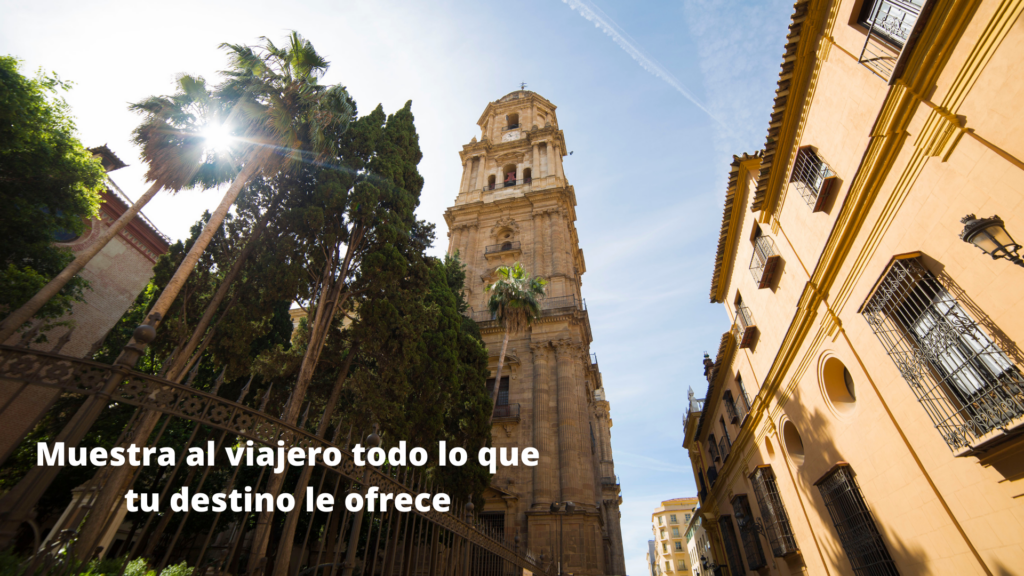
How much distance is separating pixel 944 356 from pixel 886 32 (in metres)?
4.28

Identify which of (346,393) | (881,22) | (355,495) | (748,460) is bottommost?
(355,495)

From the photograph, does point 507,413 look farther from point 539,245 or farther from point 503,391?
point 539,245

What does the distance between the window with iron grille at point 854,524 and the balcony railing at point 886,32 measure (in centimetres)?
627

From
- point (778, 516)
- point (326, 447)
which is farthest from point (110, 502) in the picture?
point (778, 516)

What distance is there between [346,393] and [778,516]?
452 inches

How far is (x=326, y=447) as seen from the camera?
4.38 metres

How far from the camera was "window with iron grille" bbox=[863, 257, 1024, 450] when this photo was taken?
4801 millimetres

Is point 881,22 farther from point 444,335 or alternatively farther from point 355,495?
point 444,335

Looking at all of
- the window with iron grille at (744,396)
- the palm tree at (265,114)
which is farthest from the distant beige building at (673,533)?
the palm tree at (265,114)

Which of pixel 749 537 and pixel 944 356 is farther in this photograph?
pixel 749 537

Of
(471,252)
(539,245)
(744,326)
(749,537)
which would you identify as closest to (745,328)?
(744,326)

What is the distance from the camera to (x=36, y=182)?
9922 mm

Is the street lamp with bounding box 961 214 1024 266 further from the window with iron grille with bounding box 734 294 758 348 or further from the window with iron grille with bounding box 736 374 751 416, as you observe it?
the window with iron grille with bounding box 736 374 751 416

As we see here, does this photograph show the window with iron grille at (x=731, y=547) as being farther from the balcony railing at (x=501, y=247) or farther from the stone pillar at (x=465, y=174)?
the stone pillar at (x=465, y=174)
